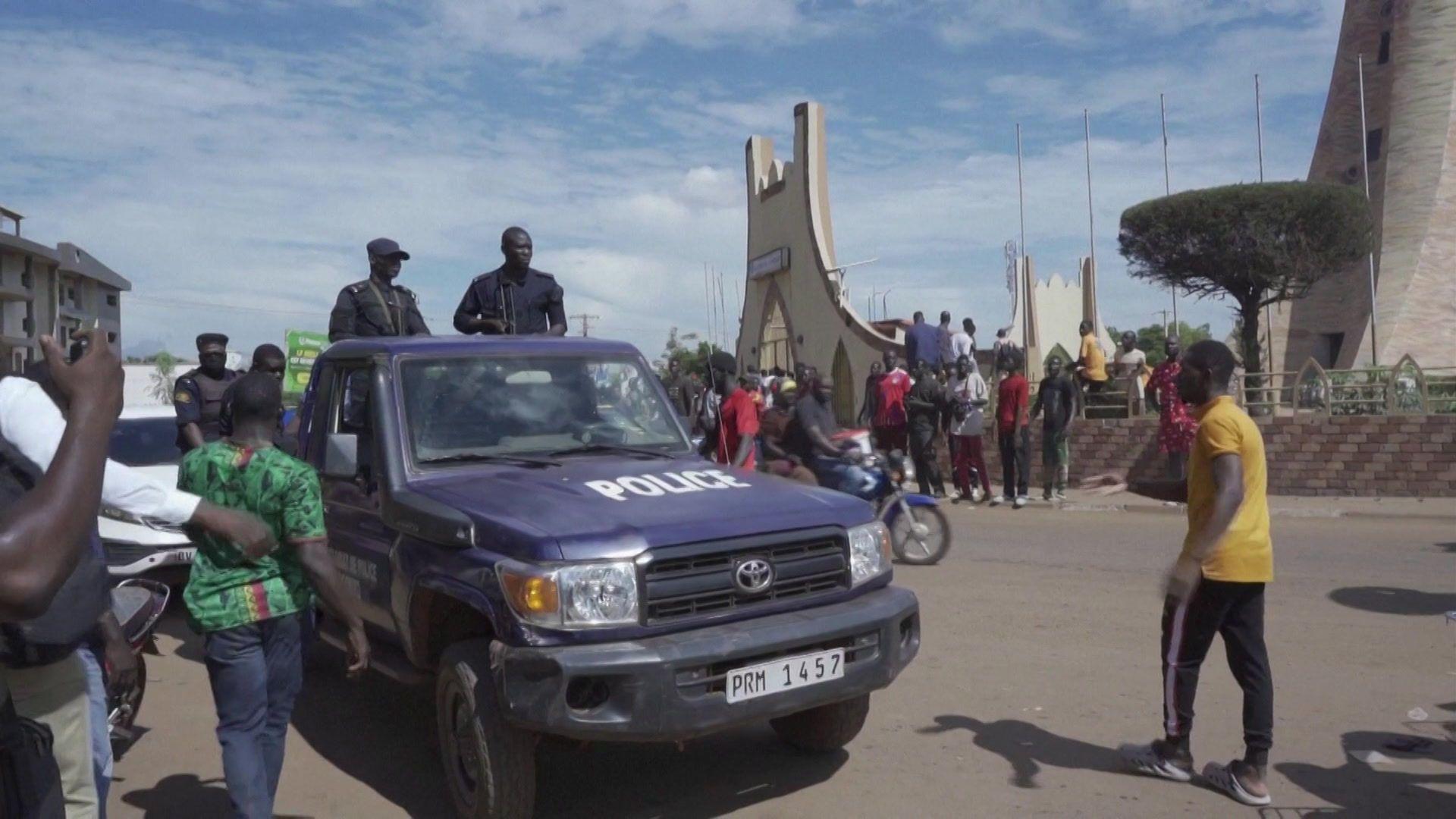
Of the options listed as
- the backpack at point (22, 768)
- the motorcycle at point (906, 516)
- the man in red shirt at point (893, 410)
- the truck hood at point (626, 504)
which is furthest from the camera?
the man in red shirt at point (893, 410)

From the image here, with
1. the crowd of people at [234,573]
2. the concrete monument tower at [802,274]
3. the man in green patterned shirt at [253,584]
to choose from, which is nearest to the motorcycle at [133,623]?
the crowd of people at [234,573]

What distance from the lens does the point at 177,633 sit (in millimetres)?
8297

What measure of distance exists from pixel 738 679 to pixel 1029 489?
13.1 metres

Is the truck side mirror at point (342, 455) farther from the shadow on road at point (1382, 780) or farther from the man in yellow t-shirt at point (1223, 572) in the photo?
the shadow on road at point (1382, 780)

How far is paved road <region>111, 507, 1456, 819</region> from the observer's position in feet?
15.3

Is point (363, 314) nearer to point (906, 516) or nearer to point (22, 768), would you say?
point (906, 516)

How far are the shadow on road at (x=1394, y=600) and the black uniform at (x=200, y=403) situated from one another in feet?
26.5

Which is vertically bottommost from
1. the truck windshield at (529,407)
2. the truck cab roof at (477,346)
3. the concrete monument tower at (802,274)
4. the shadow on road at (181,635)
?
the shadow on road at (181,635)

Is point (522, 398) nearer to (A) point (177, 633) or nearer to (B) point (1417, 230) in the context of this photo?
(A) point (177, 633)

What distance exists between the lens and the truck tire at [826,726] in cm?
498

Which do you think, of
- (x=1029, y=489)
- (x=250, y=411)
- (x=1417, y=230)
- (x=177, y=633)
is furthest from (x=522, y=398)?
(x=1417, y=230)

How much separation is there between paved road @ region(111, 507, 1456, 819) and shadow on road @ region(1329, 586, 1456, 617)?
0.03 m

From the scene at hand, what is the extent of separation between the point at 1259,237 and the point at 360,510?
1136 inches

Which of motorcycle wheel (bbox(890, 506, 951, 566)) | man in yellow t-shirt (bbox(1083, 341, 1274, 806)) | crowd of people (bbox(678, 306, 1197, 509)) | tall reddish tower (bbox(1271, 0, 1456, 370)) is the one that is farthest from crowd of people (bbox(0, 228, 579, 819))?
Result: tall reddish tower (bbox(1271, 0, 1456, 370))
